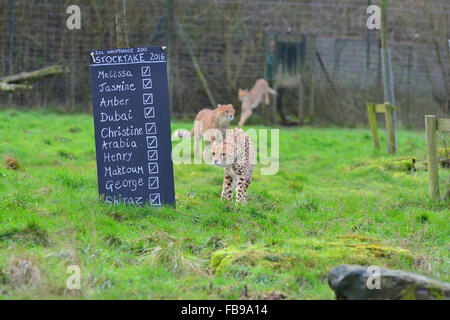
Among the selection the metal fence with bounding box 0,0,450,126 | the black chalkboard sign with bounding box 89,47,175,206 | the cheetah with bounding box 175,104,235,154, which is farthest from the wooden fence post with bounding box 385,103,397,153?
the black chalkboard sign with bounding box 89,47,175,206

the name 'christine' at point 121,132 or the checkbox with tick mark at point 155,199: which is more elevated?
the name 'christine' at point 121,132

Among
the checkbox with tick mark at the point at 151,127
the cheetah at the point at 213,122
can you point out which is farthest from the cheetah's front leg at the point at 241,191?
the cheetah at the point at 213,122

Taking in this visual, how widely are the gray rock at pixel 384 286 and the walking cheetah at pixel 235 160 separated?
2.96 metres

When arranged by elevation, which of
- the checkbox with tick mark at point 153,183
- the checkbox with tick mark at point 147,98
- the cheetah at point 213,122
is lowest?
the checkbox with tick mark at point 153,183

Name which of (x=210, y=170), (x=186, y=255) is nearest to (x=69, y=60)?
(x=210, y=170)

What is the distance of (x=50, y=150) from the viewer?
10438 millimetres

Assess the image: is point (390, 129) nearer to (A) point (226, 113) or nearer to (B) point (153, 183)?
(A) point (226, 113)

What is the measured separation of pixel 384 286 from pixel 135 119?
3.73m

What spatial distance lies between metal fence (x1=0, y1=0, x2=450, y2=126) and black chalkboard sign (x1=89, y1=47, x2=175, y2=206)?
9.10 meters

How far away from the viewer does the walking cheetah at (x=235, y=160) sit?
6773 mm

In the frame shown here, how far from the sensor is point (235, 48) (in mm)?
16312

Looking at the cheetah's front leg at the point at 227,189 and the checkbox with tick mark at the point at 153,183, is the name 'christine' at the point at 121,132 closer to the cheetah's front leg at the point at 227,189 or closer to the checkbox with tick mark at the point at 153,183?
the checkbox with tick mark at the point at 153,183

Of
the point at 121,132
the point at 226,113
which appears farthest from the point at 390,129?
the point at 121,132
